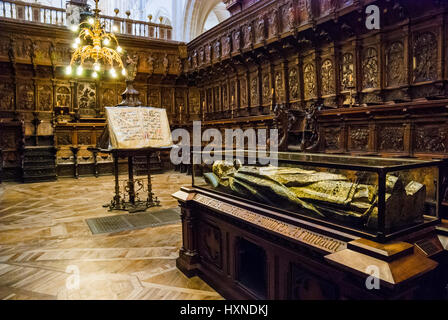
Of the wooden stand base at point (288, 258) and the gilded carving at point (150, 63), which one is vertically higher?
the gilded carving at point (150, 63)

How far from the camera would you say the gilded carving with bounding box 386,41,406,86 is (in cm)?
645

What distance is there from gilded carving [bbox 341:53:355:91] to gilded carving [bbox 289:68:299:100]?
1.49 metres

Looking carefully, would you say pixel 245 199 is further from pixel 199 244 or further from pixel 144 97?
pixel 144 97

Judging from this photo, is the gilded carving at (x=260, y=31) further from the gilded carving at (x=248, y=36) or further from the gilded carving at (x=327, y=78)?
the gilded carving at (x=327, y=78)

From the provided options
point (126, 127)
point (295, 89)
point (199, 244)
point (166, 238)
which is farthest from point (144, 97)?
point (199, 244)

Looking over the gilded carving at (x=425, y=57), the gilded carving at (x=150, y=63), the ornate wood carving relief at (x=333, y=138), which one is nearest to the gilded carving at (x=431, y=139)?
the gilded carving at (x=425, y=57)

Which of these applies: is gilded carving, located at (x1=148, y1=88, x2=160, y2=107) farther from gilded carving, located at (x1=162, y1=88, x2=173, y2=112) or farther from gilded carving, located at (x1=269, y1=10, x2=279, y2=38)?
gilded carving, located at (x1=269, y1=10, x2=279, y2=38)

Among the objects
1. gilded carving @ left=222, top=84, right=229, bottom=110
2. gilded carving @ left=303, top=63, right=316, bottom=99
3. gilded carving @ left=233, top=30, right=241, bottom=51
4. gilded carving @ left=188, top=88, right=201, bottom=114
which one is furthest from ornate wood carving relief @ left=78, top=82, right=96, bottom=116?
gilded carving @ left=303, top=63, right=316, bottom=99

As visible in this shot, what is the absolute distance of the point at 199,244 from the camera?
3074 mm

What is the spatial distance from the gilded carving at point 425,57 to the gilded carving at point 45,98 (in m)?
12.2

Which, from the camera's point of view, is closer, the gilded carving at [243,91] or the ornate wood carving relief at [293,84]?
the ornate wood carving relief at [293,84]

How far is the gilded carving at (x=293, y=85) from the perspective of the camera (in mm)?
8891
